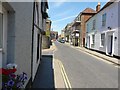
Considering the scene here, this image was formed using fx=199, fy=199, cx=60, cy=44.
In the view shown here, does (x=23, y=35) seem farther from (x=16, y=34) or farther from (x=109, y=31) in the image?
(x=109, y=31)

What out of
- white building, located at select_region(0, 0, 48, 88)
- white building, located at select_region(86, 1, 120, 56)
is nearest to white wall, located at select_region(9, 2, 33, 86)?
white building, located at select_region(0, 0, 48, 88)

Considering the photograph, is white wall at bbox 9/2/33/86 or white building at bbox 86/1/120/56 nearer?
white wall at bbox 9/2/33/86

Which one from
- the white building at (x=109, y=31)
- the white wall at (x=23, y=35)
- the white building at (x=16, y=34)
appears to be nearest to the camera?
the white building at (x=16, y=34)

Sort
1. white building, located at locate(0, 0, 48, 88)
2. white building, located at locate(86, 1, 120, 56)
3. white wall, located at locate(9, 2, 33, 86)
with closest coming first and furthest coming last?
white building, located at locate(0, 0, 48, 88) → white wall, located at locate(9, 2, 33, 86) → white building, located at locate(86, 1, 120, 56)

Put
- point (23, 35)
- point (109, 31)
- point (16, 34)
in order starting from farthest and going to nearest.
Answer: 1. point (109, 31)
2. point (23, 35)
3. point (16, 34)

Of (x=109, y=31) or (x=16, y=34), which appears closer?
(x=16, y=34)

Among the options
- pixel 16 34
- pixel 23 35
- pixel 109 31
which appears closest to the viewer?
pixel 16 34

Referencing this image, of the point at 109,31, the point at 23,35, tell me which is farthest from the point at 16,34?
the point at 109,31

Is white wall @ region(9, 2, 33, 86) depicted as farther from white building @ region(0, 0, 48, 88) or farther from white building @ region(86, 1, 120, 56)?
white building @ region(86, 1, 120, 56)

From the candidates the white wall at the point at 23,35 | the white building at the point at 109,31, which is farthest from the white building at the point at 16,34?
the white building at the point at 109,31

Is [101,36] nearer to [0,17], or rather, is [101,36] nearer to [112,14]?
[112,14]

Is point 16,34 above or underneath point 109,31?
underneath

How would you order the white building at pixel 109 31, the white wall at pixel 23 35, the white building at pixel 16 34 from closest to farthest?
the white building at pixel 16 34 < the white wall at pixel 23 35 < the white building at pixel 109 31

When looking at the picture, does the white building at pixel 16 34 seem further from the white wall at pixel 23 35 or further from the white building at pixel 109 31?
the white building at pixel 109 31
